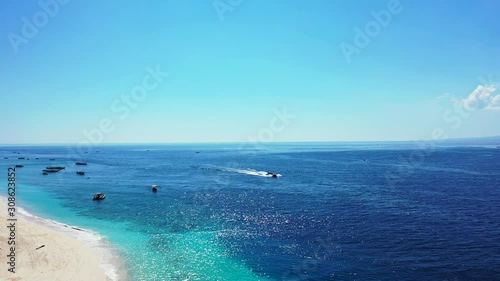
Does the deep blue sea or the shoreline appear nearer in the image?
the shoreline

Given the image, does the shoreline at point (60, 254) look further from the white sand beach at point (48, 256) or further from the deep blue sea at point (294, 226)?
the deep blue sea at point (294, 226)

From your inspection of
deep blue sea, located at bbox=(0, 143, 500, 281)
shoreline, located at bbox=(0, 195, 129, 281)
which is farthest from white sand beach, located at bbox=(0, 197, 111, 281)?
deep blue sea, located at bbox=(0, 143, 500, 281)

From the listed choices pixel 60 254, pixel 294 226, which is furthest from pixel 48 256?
pixel 294 226

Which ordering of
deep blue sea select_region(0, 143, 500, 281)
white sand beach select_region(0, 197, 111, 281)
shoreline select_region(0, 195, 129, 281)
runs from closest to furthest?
white sand beach select_region(0, 197, 111, 281)
shoreline select_region(0, 195, 129, 281)
deep blue sea select_region(0, 143, 500, 281)

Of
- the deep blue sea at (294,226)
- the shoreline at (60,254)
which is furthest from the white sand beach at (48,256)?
the deep blue sea at (294,226)

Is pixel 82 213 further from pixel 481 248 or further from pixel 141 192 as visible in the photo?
pixel 481 248

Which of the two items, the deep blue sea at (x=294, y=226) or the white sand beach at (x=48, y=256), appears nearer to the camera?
the white sand beach at (x=48, y=256)

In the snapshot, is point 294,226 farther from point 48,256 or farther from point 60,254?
point 48,256

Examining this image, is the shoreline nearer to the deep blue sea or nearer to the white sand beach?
the white sand beach

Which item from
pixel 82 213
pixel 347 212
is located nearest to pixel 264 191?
pixel 347 212
